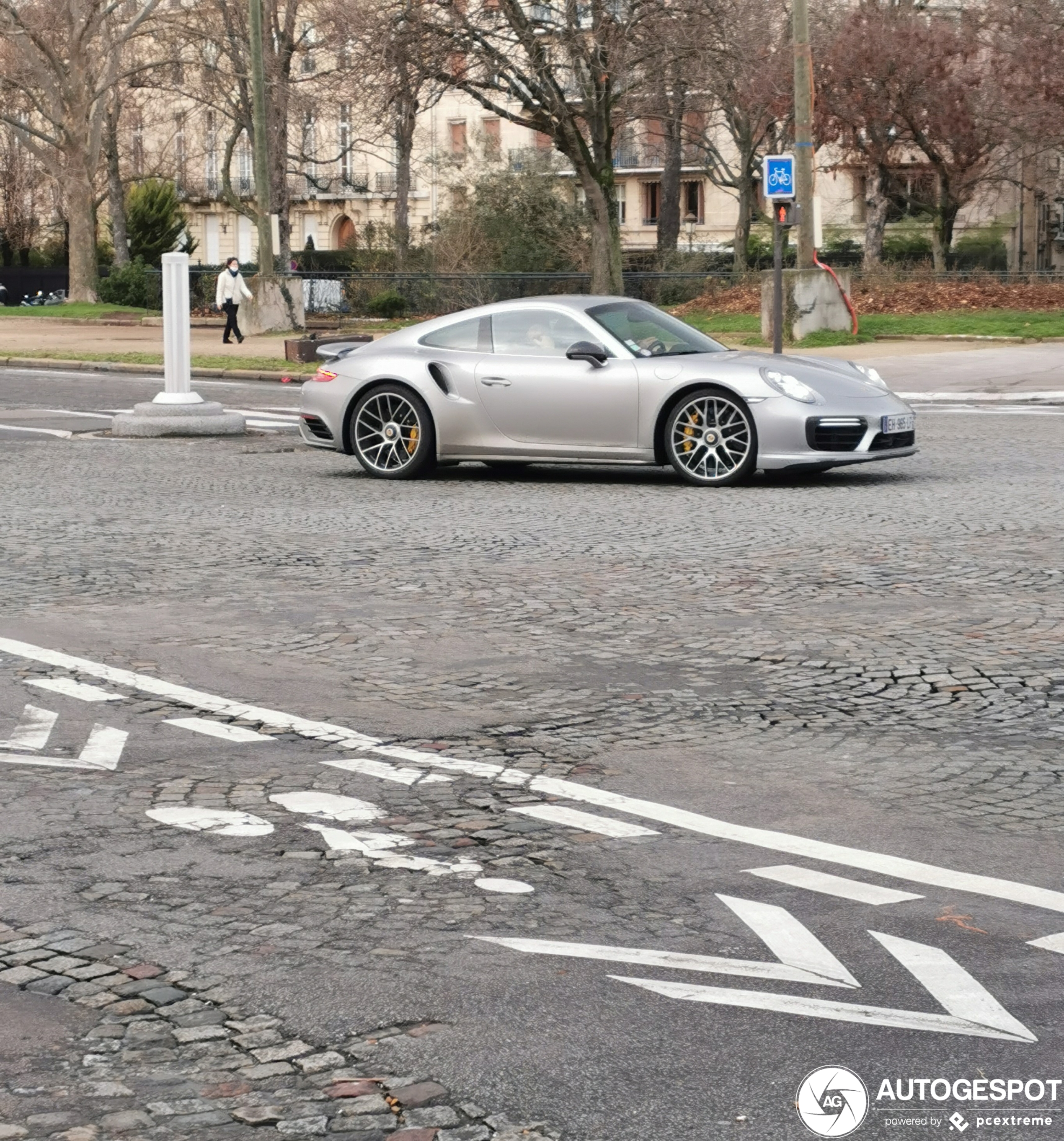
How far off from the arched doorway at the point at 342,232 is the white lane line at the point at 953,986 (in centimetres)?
8940

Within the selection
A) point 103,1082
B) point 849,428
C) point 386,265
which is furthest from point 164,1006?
point 386,265

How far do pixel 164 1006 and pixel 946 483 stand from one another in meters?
10.6

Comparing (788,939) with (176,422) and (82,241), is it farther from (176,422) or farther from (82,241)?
(82,241)

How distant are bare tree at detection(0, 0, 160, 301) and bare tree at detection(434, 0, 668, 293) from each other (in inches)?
760

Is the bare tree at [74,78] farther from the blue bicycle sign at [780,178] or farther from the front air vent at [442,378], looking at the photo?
the front air vent at [442,378]

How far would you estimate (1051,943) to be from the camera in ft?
14.4

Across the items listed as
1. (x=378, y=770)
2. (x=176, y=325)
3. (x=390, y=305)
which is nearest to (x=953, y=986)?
(x=378, y=770)

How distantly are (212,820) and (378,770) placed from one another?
0.72 metres

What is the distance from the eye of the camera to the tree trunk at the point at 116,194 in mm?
65188

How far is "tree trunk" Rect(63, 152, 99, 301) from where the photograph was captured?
56.8 meters

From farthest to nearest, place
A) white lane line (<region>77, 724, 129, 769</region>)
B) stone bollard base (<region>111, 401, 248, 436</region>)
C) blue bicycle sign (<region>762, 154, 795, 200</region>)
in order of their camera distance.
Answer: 1. blue bicycle sign (<region>762, 154, 795, 200</region>)
2. stone bollard base (<region>111, 401, 248, 436</region>)
3. white lane line (<region>77, 724, 129, 769</region>)

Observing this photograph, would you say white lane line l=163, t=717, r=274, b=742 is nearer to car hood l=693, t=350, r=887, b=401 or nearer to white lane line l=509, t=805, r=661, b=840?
white lane line l=509, t=805, r=661, b=840

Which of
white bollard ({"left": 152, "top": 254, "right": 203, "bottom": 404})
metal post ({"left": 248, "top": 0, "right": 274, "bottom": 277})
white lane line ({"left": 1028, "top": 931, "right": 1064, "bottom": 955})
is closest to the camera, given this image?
white lane line ({"left": 1028, "top": 931, "right": 1064, "bottom": 955})

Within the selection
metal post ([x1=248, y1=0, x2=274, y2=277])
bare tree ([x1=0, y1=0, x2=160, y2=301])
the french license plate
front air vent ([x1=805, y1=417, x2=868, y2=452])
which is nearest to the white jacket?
metal post ([x1=248, y1=0, x2=274, y2=277])
